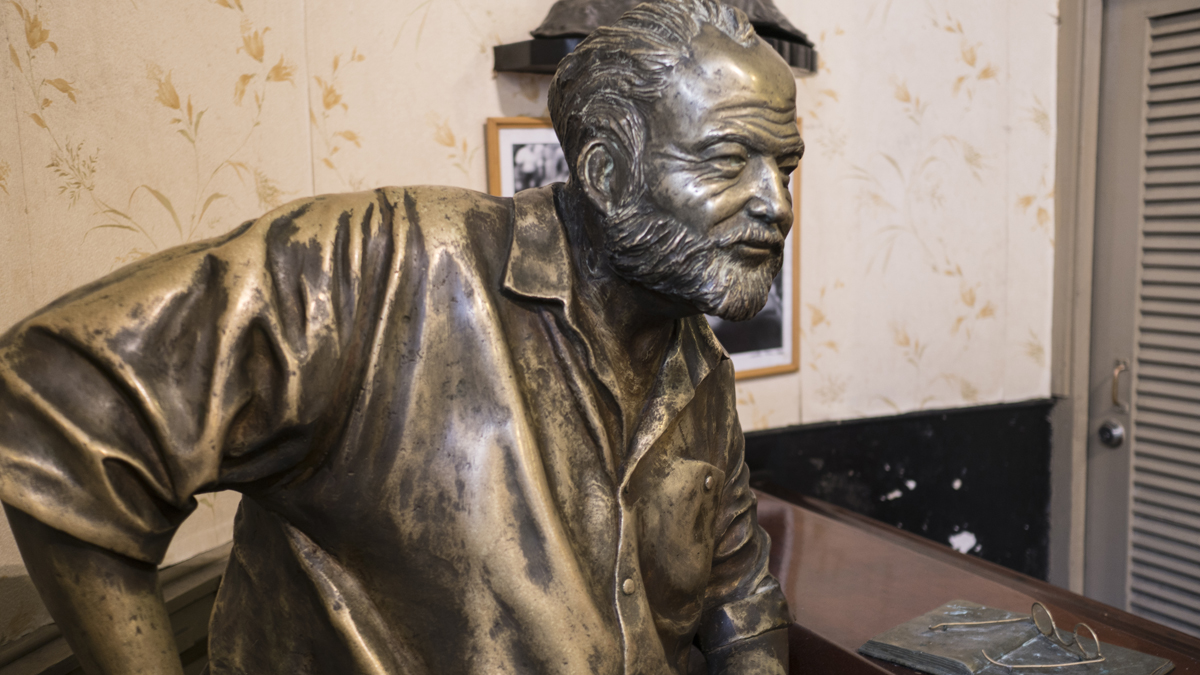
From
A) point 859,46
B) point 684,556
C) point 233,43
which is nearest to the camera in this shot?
point 684,556

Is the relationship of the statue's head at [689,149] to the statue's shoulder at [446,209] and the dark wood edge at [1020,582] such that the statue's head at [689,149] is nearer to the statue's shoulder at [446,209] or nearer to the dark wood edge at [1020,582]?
the statue's shoulder at [446,209]

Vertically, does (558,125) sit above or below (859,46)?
below

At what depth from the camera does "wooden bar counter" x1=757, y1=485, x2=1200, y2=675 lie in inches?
52.8

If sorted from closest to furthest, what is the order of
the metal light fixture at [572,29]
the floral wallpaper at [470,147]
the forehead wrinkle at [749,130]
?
the forehead wrinkle at [749,130]
the floral wallpaper at [470,147]
the metal light fixture at [572,29]

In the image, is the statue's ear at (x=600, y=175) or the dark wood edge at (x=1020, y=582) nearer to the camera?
the statue's ear at (x=600, y=175)

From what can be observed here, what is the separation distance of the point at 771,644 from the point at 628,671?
28cm

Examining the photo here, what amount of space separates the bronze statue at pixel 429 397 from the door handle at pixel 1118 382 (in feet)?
7.39

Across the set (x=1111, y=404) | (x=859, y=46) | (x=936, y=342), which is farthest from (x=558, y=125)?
(x=1111, y=404)

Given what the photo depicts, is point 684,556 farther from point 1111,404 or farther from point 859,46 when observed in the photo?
point 1111,404

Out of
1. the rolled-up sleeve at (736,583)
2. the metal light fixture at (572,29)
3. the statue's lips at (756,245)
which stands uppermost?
the metal light fixture at (572,29)

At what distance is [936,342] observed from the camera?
2609mm

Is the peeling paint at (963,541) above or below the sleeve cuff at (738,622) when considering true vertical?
below

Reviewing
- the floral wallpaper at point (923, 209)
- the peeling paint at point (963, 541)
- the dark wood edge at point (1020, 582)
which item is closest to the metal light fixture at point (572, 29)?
the floral wallpaper at point (923, 209)

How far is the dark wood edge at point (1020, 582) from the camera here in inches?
53.6
